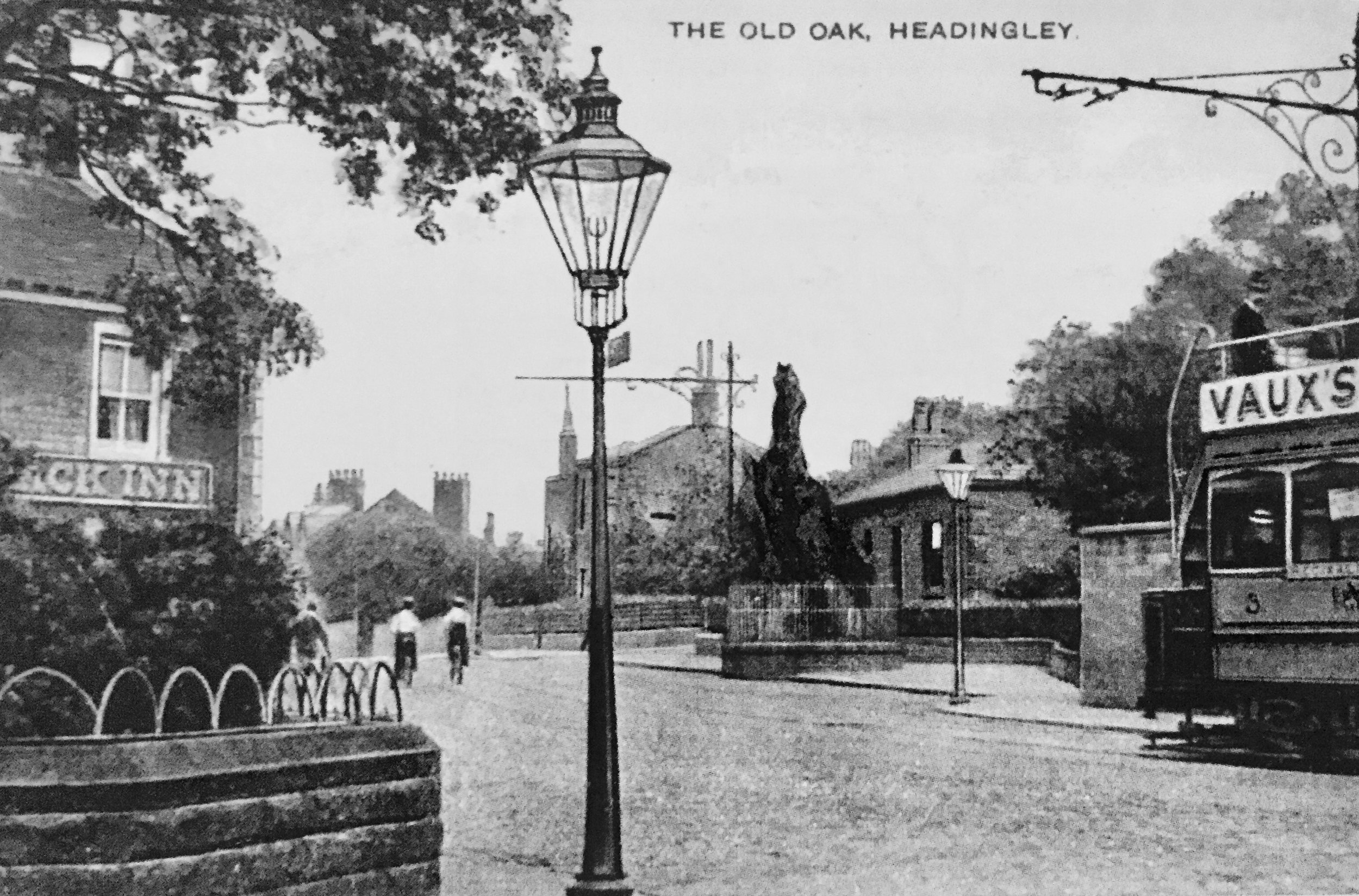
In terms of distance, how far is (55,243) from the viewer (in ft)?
42.7

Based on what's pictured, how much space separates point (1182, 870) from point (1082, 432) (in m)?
13.0

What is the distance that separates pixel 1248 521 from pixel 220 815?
948 centimetres

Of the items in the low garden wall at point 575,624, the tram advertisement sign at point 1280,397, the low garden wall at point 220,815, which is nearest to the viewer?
the low garden wall at point 220,815

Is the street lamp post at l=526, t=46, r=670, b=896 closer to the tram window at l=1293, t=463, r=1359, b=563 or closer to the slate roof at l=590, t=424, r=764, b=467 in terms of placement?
the tram window at l=1293, t=463, r=1359, b=563

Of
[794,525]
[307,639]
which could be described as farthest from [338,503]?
[794,525]

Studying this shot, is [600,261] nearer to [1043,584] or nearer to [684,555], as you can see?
[1043,584]

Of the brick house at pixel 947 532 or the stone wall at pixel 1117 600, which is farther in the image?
the brick house at pixel 947 532

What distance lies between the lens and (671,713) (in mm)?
17500

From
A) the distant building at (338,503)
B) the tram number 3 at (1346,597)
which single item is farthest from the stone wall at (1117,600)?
the distant building at (338,503)

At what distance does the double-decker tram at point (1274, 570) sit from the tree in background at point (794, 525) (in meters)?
11.4

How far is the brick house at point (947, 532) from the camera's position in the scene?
3391cm

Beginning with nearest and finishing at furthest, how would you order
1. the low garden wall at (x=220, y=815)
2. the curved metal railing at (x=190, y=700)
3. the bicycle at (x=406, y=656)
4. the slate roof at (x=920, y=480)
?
the low garden wall at (x=220, y=815), the curved metal railing at (x=190, y=700), the bicycle at (x=406, y=656), the slate roof at (x=920, y=480)

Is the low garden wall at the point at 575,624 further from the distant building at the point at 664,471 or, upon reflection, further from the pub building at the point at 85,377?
the pub building at the point at 85,377

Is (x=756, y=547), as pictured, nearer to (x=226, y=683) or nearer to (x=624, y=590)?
(x=624, y=590)
